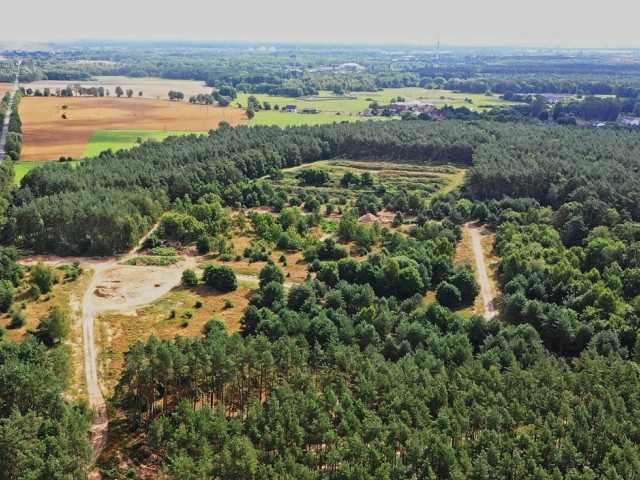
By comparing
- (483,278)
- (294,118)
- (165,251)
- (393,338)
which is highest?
(294,118)

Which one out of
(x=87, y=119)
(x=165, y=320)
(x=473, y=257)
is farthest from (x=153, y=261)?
(x=87, y=119)

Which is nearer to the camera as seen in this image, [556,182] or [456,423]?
[456,423]

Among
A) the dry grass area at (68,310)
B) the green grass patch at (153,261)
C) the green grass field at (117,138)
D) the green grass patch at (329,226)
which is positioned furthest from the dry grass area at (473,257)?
the green grass field at (117,138)

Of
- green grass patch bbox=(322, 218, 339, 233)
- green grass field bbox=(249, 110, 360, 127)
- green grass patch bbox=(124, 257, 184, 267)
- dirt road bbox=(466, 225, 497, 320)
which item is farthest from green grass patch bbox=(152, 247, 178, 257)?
green grass field bbox=(249, 110, 360, 127)

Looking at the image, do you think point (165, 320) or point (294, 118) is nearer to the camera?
point (165, 320)

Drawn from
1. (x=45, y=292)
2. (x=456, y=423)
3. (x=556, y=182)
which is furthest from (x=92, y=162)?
(x=456, y=423)

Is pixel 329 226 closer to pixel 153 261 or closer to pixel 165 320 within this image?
pixel 153 261

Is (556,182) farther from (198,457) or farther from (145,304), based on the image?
(198,457)

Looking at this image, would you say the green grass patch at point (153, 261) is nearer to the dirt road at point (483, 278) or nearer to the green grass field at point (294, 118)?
the dirt road at point (483, 278)
